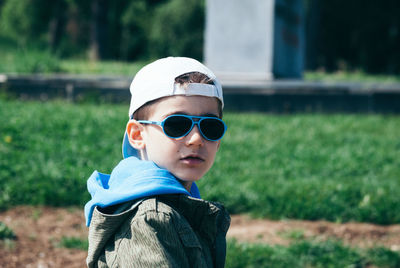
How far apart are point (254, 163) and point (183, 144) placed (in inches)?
166

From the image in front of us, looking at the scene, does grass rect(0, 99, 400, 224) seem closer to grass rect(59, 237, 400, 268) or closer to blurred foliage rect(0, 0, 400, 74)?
grass rect(59, 237, 400, 268)


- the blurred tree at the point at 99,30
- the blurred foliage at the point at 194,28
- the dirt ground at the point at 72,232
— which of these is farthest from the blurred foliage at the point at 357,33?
the dirt ground at the point at 72,232

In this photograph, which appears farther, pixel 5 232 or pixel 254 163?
pixel 254 163

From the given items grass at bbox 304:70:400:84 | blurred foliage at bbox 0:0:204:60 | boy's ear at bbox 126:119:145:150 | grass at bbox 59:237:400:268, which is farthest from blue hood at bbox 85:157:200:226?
blurred foliage at bbox 0:0:204:60

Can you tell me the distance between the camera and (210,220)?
183cm

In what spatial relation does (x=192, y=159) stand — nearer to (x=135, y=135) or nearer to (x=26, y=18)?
(x=135, y=135)

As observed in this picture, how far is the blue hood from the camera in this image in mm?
1692

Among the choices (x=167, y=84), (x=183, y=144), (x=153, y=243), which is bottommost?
(x=153, y=243)

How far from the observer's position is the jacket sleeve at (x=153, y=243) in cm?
160

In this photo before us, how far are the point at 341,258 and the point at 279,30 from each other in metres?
8.40

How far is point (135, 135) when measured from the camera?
6.53 ft

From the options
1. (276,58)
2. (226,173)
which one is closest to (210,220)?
(226,173)

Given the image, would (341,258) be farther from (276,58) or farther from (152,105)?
(276,58)

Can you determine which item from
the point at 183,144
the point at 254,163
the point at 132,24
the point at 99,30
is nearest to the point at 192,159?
the point at 183,144
